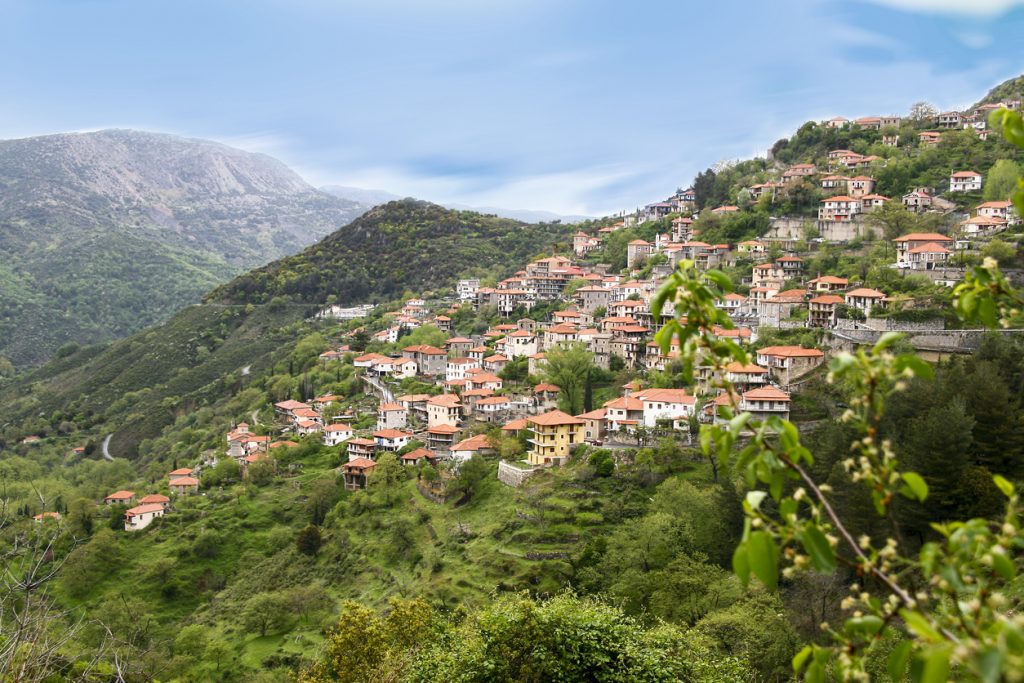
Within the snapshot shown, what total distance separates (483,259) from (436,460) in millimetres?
69563

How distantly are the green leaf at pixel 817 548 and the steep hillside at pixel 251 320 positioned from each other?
80306 mm

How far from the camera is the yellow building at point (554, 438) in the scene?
36531 millimetres

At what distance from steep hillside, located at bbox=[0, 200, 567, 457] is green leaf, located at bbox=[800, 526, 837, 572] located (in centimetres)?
8031

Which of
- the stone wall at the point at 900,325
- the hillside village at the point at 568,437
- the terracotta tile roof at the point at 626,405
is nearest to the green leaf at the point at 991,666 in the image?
the hillside village at the point at 568,437

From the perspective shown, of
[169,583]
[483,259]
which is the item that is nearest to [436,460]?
[169,583]

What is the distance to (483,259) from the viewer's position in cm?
10869

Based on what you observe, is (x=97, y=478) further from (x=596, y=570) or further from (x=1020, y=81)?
(x=1020, y=81)

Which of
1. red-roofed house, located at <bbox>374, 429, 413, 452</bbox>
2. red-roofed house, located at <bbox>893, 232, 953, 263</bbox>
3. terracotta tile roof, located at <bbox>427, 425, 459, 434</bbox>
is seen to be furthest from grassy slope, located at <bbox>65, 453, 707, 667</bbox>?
red-roofed house, located at <bbox>893, 232, 953, 263</bbox>

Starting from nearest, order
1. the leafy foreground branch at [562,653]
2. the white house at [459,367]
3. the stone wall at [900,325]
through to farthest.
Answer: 1. the leafy foreground branch at [562,653]
2. the stone wall at [900,325]
3. the white house at [459,367]

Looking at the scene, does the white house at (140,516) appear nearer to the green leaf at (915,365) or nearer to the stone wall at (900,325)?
the stone wall at (900,325)

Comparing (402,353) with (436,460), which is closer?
(436,460)

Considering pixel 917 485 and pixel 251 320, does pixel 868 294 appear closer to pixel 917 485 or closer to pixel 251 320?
pixel 917 485

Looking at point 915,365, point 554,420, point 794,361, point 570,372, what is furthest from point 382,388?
point 915,365

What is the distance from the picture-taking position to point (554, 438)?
3669 centimetres
